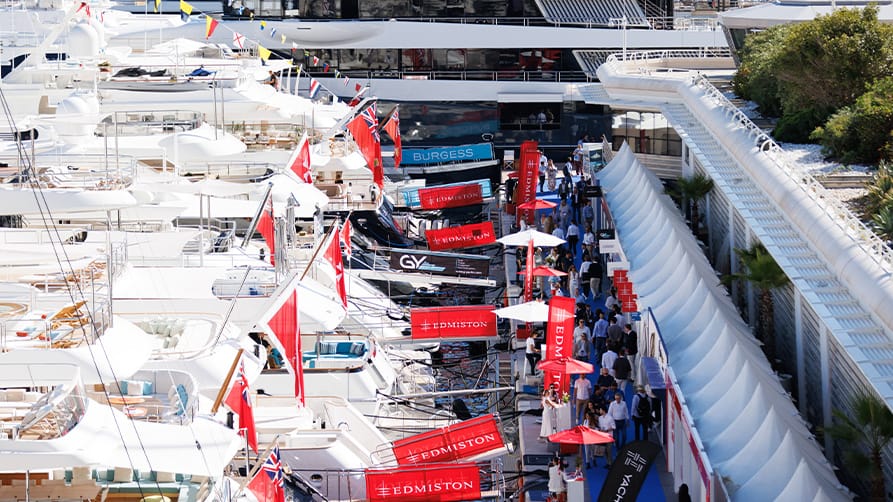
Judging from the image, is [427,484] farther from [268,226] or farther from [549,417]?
[268,226]

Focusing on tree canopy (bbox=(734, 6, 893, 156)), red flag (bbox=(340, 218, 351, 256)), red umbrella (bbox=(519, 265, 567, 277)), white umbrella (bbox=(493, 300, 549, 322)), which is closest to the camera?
tree canopy (bbox=(734, 6, 893, 156))

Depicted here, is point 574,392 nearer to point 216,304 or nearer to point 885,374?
point 216,304

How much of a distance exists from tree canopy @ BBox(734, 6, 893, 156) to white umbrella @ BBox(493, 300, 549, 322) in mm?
5051

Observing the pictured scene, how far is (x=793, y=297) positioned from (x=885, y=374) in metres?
7.27

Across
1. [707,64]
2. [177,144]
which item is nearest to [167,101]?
[177,144]

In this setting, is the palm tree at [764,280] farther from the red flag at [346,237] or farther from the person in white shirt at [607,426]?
the red flag at [346,237]

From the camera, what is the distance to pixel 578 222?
125ft

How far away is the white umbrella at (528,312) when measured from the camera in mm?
26312

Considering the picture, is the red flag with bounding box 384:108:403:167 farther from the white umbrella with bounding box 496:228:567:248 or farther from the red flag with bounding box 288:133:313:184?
the white umbrella with bounding box 496:228:567:248

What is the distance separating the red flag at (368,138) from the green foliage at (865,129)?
642 inches

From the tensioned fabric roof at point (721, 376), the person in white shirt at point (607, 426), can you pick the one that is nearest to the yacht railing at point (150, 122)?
the tensioned fabric roof at point (721, 376)

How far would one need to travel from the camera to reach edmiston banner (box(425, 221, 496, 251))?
35.4 meters

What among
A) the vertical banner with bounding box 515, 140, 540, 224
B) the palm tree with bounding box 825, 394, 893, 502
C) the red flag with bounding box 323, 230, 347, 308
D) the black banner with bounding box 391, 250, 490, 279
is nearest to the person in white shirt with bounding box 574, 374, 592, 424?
the red flag with bounding box 323, 230, 347, 308

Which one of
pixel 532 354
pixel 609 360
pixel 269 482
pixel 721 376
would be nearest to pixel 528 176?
pixel 532 354
